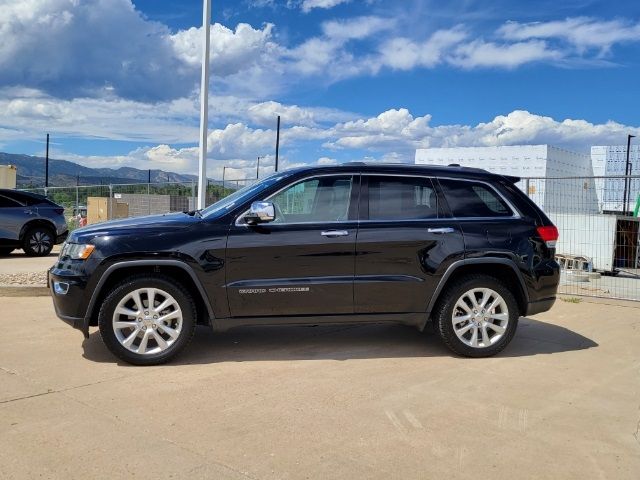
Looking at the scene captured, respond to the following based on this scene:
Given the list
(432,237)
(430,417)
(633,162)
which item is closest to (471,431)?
(430,417)

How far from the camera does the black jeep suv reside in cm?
520

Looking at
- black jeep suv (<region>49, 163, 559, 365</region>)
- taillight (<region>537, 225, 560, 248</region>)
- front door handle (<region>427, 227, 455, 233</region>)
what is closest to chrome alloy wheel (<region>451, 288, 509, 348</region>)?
black jeep suv (<region>49, 163, 559, 365</region>)

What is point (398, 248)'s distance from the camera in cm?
555

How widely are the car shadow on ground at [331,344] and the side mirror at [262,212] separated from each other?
4.35 ft

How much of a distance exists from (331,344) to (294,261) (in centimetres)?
123

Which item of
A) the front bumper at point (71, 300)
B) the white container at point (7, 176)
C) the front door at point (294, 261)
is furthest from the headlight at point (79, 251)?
the white container at point (7, 176)

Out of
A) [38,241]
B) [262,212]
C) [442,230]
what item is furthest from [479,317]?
[38,241]

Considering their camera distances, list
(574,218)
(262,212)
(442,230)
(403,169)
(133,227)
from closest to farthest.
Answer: (262,212) < (133,227) < (442,230) < (403,169) < (574,218)

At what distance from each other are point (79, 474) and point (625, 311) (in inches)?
299

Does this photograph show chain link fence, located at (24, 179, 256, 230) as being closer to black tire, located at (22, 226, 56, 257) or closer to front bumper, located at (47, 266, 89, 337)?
black tire, located at (22, 226, 56, 257)

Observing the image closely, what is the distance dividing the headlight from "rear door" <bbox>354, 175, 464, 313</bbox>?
7.76ft

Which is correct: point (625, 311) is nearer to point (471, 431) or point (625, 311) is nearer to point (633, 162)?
point (471, 431)

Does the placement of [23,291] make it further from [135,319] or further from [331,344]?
[331,344]

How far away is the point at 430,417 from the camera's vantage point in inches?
163
